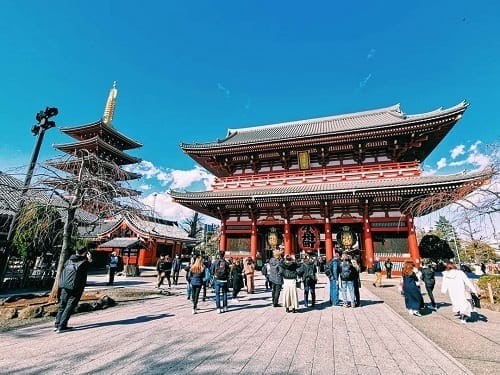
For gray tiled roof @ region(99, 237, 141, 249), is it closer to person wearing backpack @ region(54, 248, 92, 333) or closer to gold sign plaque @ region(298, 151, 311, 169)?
gold sign plaque @ region(298, 151, 311, 169)

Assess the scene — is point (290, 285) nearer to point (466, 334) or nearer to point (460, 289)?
point (466, 334)

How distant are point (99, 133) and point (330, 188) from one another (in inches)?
1343

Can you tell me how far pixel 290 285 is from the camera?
733 centimetres

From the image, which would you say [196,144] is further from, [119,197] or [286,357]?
[286,357]

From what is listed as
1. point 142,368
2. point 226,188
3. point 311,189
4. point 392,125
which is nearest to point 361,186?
point 311,189

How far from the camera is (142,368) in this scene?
3.50m

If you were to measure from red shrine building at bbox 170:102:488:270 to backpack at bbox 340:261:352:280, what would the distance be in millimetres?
8556

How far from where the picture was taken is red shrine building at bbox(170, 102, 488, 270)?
15953 millimetres

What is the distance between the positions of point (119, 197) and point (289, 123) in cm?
2332

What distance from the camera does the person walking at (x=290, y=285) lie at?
714cm

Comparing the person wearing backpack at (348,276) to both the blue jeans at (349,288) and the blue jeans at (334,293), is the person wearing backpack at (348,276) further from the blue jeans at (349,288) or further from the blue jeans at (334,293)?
the blue jeans at (334,293)

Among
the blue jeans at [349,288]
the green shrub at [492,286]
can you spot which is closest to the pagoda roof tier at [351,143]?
the green shrub at [492,286]

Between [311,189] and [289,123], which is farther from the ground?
[289,123]

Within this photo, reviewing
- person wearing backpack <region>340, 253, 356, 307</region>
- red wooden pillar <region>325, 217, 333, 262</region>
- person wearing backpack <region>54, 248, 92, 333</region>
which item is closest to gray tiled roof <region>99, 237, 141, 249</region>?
red wooden pillar <region>325, 217, 333, 262</region>
